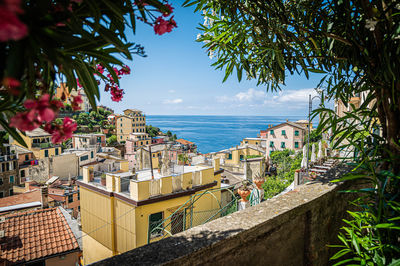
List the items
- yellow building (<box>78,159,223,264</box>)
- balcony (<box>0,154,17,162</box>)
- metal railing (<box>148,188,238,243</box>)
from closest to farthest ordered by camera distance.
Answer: metal railing (<box>148,188,238,243</box>) < yellow building (<box>78,159,223,264</box>) < balcony (<box>0,154,17,162</box>)

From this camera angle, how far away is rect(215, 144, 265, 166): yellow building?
33375 mm

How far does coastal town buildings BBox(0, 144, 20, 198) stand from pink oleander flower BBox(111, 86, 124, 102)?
30.7m

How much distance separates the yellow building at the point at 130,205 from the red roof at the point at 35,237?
4.95 ft

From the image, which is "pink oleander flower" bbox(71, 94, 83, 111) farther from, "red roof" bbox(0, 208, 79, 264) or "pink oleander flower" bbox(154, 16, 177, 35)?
"red roof" bbox(0, 208, 79, 264)

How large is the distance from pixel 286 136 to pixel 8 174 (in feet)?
110

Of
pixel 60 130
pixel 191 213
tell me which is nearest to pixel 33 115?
pixel 60 130

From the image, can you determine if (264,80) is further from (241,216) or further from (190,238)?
(190,238)

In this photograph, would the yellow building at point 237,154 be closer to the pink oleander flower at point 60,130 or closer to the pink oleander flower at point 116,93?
the pink oleander flower at point 116,93

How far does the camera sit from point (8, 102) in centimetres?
78

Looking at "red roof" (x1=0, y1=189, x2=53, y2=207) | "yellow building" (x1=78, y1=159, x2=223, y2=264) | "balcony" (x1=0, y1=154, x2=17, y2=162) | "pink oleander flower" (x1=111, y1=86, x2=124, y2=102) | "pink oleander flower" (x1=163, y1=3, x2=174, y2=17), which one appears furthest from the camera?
"balcony" (x1=0, y1=154, x2=17, y2=162)

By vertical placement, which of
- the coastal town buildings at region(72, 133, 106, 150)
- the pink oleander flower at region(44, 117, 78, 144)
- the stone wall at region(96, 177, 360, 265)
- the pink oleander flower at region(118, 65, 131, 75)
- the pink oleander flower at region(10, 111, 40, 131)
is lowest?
the coastal town buildings at region(72, 133, 106, 150)

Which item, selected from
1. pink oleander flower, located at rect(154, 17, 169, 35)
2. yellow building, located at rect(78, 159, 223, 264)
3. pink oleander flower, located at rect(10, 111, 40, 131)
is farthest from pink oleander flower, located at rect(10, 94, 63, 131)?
yellow building, located at rect(78, 159, 223, 264)

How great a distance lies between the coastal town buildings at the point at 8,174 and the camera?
25625mm

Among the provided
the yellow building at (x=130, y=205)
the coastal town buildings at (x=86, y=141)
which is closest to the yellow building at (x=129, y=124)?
the coastal town buildings at (x=86, y=141)
